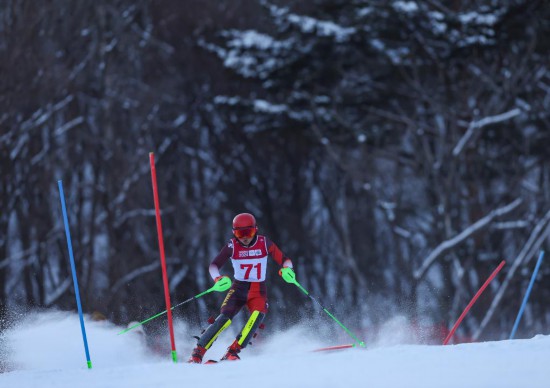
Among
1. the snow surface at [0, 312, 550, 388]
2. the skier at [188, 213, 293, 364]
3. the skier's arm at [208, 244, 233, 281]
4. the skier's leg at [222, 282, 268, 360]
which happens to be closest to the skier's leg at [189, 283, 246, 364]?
the skier at [188, 213, 293, 364]

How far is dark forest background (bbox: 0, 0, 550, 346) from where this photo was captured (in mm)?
23172

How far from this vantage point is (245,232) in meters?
11.2

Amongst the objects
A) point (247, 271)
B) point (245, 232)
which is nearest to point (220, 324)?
point (247, 271)

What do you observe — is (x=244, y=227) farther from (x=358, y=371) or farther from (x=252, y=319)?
(x=358, y=371)

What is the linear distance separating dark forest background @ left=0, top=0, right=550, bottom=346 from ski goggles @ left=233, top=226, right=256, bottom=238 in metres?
11.4

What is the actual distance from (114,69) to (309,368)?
18.1 meters

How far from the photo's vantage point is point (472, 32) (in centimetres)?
2209

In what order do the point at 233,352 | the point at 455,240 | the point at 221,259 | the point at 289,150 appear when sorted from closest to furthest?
the point at 233,352, the point at 221,259, the point at 455,240, the point at 289,150

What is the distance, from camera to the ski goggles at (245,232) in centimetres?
1123

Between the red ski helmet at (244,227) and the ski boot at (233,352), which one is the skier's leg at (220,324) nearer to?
the ski boot at (233,352)

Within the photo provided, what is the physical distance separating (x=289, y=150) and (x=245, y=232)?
647 inches

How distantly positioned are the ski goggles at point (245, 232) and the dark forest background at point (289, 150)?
11403 mm

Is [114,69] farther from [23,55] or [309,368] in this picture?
[309,368]

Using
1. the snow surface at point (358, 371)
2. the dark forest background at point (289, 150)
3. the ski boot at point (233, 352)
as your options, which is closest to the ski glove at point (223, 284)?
the ski boot at point (233, 352)
